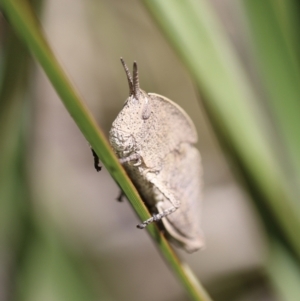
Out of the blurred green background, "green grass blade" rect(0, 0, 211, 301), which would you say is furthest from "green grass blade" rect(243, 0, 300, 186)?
"green grass blade" rect(0, 0, 211, 301)

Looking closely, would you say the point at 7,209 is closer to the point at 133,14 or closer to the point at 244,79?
the point at 244,79

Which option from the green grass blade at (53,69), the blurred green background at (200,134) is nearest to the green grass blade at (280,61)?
Answer: the blurred green background at (200,134)

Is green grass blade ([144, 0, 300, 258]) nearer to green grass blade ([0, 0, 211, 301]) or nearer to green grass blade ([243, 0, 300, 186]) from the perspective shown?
green grass blade ([243, 0, 300, 186])

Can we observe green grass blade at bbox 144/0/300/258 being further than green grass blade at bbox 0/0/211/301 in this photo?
Yes

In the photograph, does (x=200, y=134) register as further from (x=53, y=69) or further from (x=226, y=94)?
(x=53, y=69)

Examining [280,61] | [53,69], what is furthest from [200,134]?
[53,69]

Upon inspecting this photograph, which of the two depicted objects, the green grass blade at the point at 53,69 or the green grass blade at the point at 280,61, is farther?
the green grass blade at the point at 280,61

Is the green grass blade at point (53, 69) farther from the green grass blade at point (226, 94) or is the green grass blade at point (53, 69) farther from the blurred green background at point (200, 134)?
the green grass blade at point (226, 94)

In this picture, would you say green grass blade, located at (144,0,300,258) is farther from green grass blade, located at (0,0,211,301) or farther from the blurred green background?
green grass blade, located at (0,0,211,301)

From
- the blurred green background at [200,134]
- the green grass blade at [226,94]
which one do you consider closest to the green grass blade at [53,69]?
the blurred green background at [200,134]
